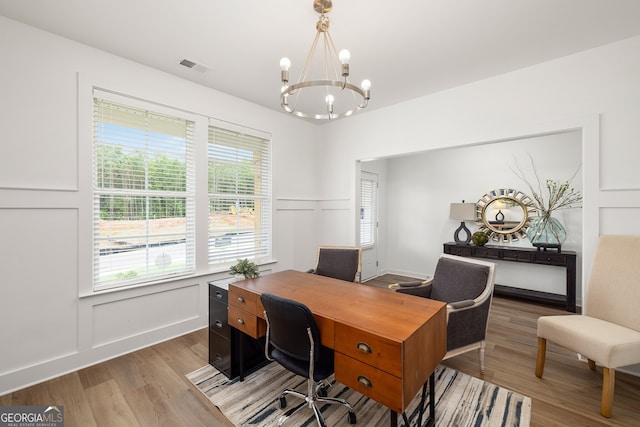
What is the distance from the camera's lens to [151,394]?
6.81ft

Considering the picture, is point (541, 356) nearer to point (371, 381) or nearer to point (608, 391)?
point (608, 391)

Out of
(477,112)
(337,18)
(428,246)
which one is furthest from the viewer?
(428,246)

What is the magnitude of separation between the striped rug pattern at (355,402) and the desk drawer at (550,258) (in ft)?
8.52

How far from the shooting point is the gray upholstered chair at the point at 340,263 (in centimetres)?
308

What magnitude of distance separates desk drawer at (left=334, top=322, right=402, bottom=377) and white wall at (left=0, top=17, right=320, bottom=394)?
2303 mm

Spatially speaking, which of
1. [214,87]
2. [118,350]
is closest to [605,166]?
[214,87]

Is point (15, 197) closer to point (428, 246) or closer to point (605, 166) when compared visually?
point (605, 166)

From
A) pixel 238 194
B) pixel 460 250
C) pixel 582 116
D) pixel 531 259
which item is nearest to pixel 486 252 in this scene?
pixel 460 250

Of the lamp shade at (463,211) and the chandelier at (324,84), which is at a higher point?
the chandelier at (324,84)

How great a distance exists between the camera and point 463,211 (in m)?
4.73

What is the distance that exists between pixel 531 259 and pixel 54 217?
18.5ft

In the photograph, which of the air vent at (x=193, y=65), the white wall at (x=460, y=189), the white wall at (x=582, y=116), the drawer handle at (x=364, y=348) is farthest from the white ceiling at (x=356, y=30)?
the drawer handle at (x=364, y=348)

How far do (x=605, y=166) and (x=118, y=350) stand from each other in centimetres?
475

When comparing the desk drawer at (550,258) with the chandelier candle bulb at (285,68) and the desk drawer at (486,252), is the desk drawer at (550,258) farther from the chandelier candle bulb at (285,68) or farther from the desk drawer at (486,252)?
the chandelier candle bulb at (285,68)
